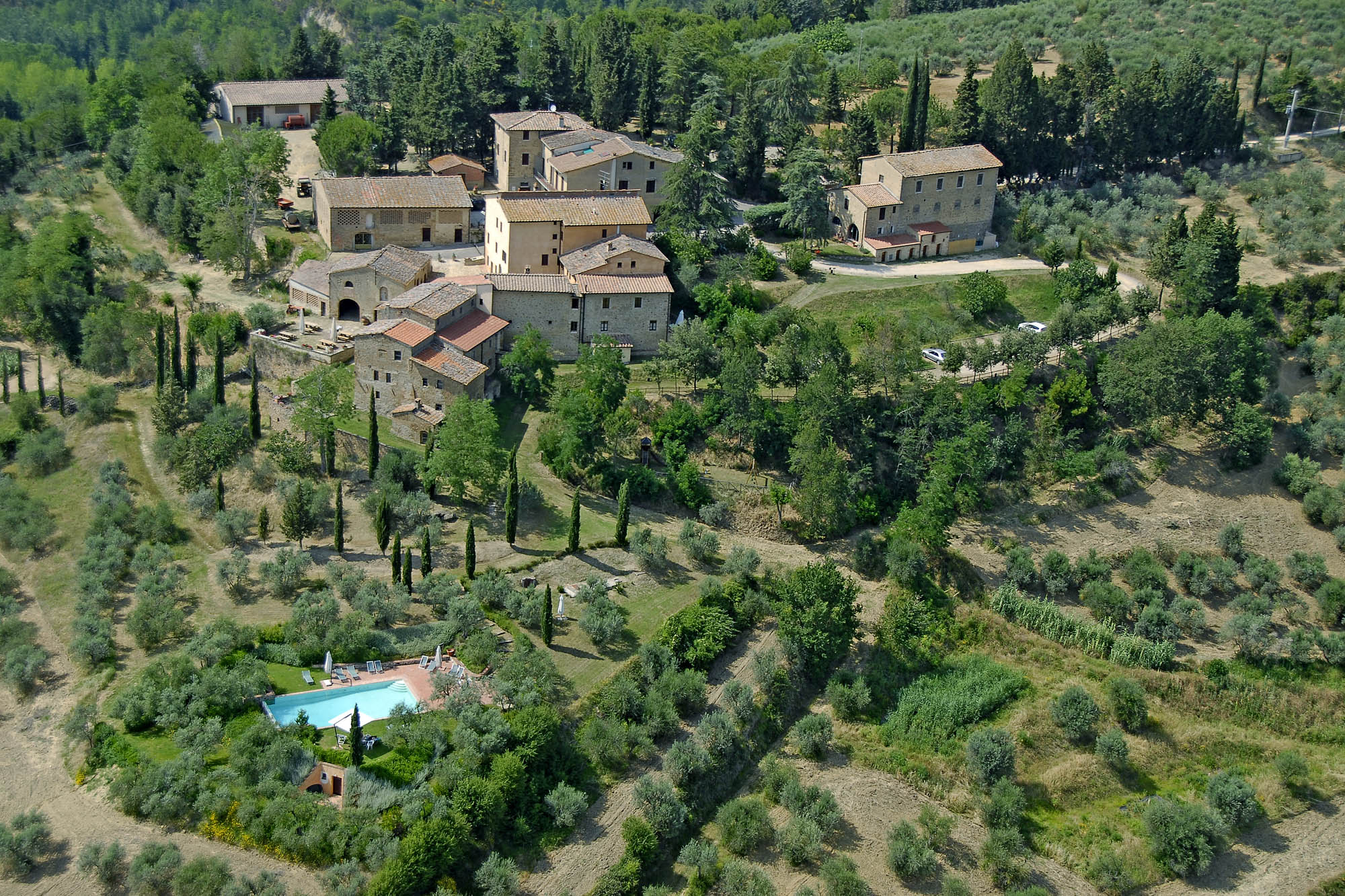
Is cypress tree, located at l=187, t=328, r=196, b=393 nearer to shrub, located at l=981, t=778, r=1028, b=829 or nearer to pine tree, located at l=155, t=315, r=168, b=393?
pine tree, located at l=155, t=315, r=168, b=393

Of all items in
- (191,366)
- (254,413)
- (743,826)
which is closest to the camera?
(743,826)

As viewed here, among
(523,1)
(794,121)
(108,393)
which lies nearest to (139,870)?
(108,393)

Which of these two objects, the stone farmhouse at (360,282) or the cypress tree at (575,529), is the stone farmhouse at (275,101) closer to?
the stone farmhouse at (360,282)

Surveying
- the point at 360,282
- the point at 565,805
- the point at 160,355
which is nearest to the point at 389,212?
the point at 360,282

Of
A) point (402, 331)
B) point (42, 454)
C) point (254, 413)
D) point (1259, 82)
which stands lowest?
point (42, 454)

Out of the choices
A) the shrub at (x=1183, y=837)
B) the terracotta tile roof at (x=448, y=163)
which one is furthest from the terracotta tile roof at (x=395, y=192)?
the shrub at (x=1183, y=837)

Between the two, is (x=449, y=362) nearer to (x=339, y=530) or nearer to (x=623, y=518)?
(x=339, y=530)

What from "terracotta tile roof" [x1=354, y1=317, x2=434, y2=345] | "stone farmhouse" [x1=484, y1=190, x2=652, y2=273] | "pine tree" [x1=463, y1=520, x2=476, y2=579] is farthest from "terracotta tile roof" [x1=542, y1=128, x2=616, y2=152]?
"pine tree" [x1=463, y1=520, x2=476, y2=579]
